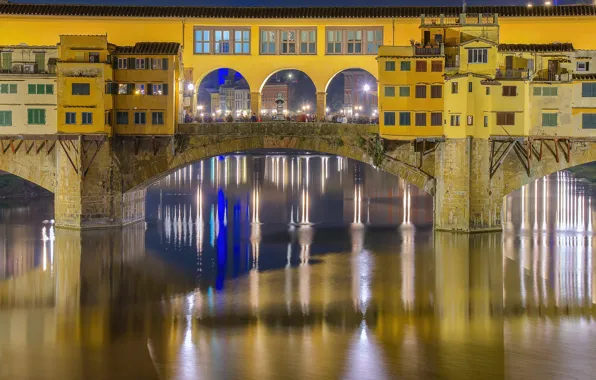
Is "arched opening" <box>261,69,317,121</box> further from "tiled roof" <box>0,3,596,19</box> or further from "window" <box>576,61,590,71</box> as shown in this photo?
"window" <box>576,61,590,71</box>

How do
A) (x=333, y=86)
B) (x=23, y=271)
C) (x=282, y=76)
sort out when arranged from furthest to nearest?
1. (x=333, y=86)
2. (x=282, y=76)
3. (x=23, y=271)

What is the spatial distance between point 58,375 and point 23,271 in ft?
41.7

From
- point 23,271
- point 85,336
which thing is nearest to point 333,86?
point 23,271

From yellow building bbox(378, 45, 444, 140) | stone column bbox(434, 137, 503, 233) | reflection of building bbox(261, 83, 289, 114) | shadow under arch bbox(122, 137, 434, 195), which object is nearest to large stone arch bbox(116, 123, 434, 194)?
shadow under arch bbox(122, 137, 434, 195)

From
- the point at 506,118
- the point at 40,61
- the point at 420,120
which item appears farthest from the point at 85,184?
the point at 506,118

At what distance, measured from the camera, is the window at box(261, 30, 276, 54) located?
45.0 metres

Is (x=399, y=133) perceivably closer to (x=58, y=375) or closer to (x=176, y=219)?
(x=176, y=219)

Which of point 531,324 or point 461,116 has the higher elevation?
point 461,116

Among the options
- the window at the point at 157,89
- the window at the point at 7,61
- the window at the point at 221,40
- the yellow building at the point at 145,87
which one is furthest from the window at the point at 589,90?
the window at the point at 7,61

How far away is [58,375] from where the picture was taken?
2312 centimetres

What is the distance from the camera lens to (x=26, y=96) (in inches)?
1672

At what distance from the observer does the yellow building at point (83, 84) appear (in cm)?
4134

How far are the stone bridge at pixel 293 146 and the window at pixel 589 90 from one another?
6.16ft

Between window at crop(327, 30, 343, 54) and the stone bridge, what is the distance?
4353mm
